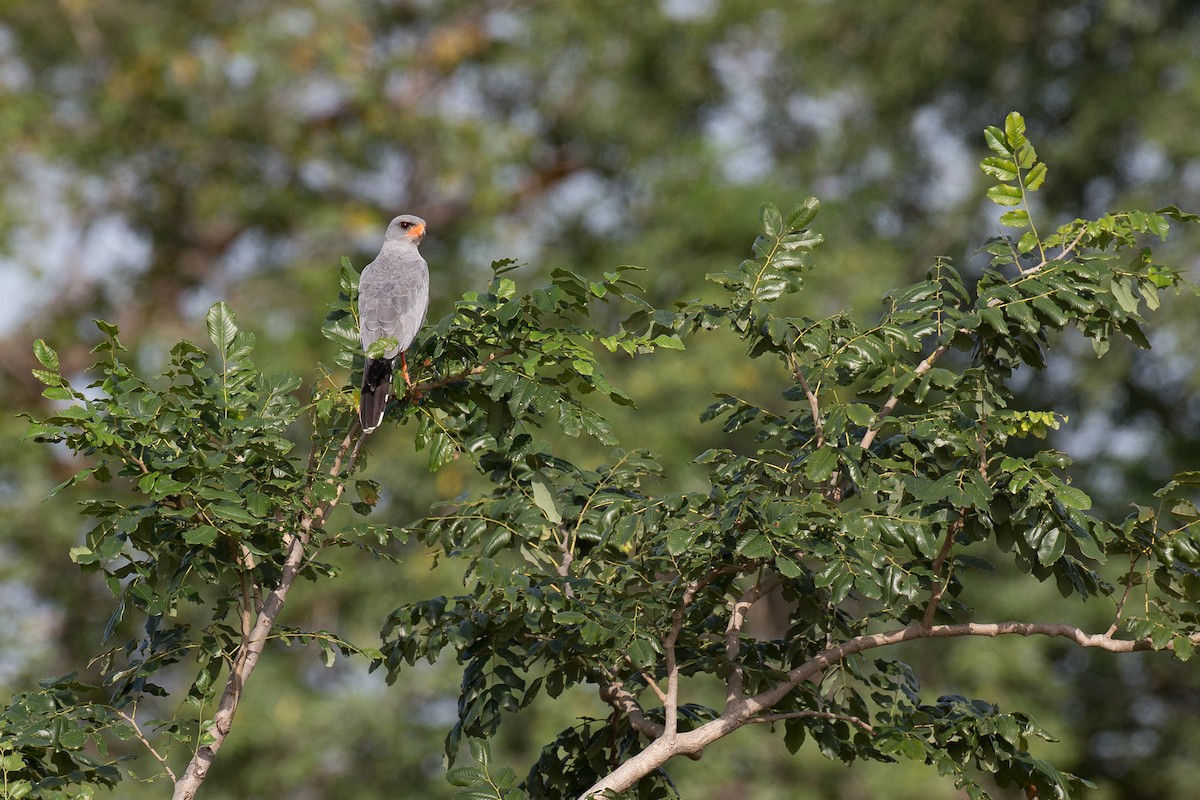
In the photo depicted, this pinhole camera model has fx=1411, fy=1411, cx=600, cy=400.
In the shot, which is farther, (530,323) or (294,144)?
(294,144)

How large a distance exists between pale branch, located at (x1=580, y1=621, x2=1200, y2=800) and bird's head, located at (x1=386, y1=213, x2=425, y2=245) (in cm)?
284

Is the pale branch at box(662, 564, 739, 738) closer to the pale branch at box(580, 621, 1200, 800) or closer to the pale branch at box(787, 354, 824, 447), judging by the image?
the pale branch at box(580, 621, 1200, 800)

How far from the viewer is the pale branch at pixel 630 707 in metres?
3.18

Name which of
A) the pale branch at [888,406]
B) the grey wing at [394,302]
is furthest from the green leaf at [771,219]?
the grey wing at [394,302]

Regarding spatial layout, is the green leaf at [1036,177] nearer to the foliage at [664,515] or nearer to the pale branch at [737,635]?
the foliage at [664,515]

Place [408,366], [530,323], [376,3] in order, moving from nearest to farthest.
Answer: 1. [530,323]
2. [408,366]
3. [376,3]

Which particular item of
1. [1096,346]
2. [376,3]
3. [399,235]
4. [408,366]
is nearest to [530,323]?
[408,366]

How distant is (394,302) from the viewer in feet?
13.8

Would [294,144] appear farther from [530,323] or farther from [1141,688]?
[530,323]

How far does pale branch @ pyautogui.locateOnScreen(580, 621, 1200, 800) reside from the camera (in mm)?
2920

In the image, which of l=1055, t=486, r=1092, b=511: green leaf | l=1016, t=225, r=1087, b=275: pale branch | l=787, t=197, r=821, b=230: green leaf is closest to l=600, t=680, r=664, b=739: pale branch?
l=1055, t=486, r=1092, b=511: green leaf

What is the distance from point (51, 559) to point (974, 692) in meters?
7.51

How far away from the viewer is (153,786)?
10.7 meters

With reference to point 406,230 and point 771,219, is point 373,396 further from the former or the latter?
point 406,230
